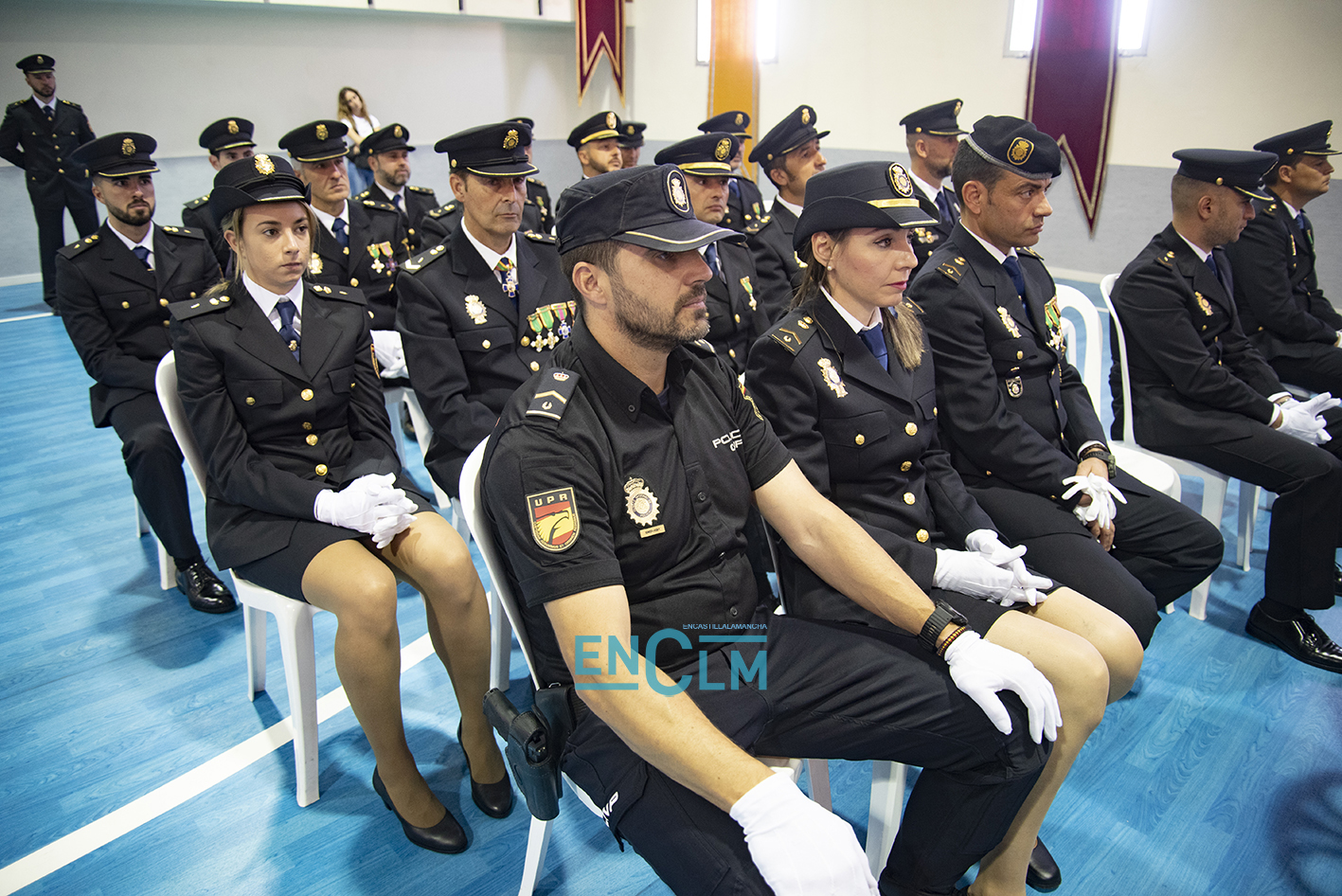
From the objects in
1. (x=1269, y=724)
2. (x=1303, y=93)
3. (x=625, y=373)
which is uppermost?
(x=1303, y=93)

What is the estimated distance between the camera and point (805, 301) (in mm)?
1937

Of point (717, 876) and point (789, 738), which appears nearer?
point (717, 876)

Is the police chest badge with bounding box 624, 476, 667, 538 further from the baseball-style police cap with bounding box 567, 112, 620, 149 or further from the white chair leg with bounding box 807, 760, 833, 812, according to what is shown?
the baseball-style police cap with bounding box 567, 112, 620, 149

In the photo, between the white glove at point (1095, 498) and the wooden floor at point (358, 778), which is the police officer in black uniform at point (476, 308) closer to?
the wooden floor at point (358, 778)

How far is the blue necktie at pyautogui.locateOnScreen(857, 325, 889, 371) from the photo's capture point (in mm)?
1898

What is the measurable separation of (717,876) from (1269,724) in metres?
1.78

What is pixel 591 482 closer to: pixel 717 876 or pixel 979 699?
pixel 717 876

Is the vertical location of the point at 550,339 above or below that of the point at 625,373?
below

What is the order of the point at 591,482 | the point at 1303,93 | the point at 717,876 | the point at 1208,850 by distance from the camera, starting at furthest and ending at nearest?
the point at 1303,93 → the point at 1208,850 → the point at 591,482 → the point at 717,876

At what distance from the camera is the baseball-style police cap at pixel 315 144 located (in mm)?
3762

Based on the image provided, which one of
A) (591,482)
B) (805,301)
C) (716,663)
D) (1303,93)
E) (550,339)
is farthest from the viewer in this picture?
(1303,93)

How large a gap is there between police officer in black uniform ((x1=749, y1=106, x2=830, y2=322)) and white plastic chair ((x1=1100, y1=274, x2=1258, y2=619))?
1154 millimetres

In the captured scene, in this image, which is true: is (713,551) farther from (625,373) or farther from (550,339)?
(550,339)

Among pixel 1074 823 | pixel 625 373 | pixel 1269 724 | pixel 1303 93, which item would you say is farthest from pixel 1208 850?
pixel 1303 93
